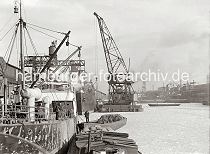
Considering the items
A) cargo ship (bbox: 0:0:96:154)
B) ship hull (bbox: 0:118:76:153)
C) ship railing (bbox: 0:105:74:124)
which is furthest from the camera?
ship railing (bbox: 0:105:74:124)

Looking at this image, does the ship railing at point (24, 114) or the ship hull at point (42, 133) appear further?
the ship railing at point (24, 114)

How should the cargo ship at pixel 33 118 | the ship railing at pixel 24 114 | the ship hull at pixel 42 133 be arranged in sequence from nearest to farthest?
the cargo ship at pixel 33 118 → the ship hull at pixel 42 133 → the ship railing at pixel 24 114

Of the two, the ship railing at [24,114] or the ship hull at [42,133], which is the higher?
the ship railing at [24,114]

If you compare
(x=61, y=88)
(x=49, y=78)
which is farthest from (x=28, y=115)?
(x=49, y=78)

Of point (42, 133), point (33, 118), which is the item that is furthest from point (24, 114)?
point (42, 133)

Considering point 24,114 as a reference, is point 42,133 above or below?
below

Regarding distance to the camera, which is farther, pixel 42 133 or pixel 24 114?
pixel 24 114

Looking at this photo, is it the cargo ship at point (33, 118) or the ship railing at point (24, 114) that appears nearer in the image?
the cargo ship at point (33, 118)

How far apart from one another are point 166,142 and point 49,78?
1535cm

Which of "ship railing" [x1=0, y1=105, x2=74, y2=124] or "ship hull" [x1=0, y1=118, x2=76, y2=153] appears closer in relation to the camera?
"ship hull" [x1=0, y1=118, x2=76, y2=153]

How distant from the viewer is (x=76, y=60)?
5778 cm

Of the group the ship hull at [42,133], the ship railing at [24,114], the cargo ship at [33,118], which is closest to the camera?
the cargo ship at [33,118]

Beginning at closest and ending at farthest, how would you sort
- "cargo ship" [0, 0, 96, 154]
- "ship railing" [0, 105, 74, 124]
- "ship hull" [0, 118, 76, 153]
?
"cargo ship" [0, 0, 96, 154]
"ship hull" [0, 118, 76, 153]
"ship railing" [0, 105, 74, 124]

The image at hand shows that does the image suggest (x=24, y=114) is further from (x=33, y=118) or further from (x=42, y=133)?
(x=42, y=133)
